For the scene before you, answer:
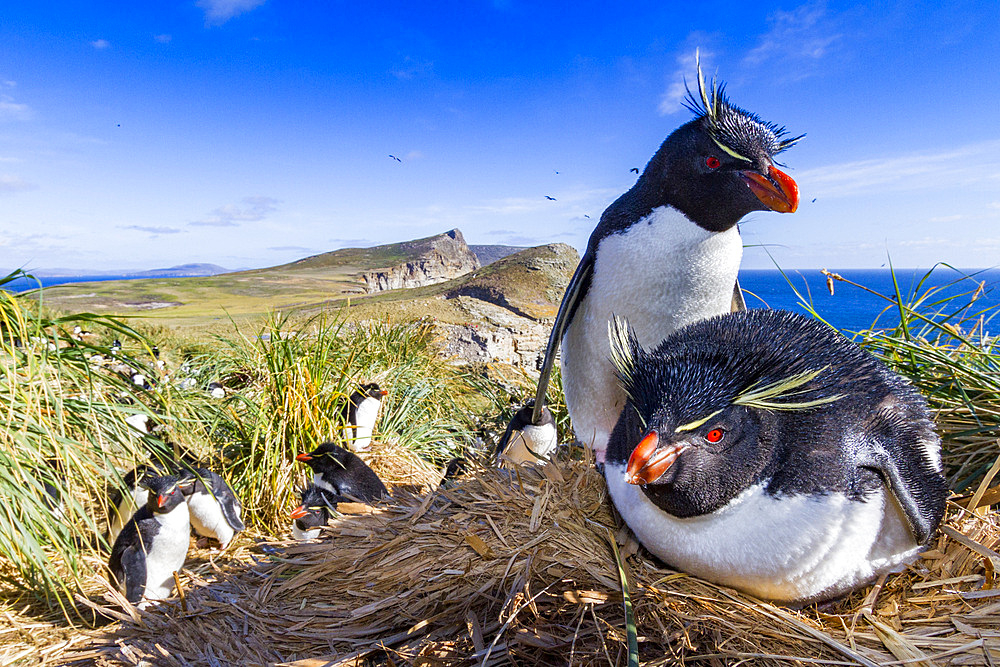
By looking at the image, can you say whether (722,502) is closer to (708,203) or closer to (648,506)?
(648,506)

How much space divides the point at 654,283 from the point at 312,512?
271 cm

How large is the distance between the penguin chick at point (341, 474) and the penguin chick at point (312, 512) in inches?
1.8

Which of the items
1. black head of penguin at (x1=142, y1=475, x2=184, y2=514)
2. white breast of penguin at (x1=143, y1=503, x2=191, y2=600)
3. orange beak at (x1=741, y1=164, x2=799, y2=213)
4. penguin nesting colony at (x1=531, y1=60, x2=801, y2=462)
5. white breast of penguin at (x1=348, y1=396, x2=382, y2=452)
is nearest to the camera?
orange beak at (x1=741, y1=164, x2=799, y2=213)

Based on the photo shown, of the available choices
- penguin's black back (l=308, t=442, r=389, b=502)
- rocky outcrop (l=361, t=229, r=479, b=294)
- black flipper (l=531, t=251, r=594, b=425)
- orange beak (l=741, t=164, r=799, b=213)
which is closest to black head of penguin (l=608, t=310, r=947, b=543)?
orange beak (l=741, t=164, r=799, b=213)

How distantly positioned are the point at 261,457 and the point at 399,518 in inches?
90.5

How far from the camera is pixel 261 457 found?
13.8 ft

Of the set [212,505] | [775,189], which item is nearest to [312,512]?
[212,505]

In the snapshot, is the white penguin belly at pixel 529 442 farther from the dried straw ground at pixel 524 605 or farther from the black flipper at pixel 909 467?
the black flipper at pixel 909 467

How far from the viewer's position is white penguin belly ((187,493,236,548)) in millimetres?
3637

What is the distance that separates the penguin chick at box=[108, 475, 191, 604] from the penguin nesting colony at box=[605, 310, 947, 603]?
9.95 ft

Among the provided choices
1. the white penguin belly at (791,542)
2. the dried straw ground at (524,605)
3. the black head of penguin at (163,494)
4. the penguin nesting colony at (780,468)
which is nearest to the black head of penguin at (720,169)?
the penguin nesting colony at (780,468)

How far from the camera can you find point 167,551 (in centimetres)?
334

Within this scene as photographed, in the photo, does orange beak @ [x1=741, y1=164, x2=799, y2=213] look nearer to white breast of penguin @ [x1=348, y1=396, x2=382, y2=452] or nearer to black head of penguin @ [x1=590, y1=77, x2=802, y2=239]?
black head of penguin @ [x1=590, y1=77, x2=802, y2=239]

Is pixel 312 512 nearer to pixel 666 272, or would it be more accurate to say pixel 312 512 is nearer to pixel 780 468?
pixel 666 272
